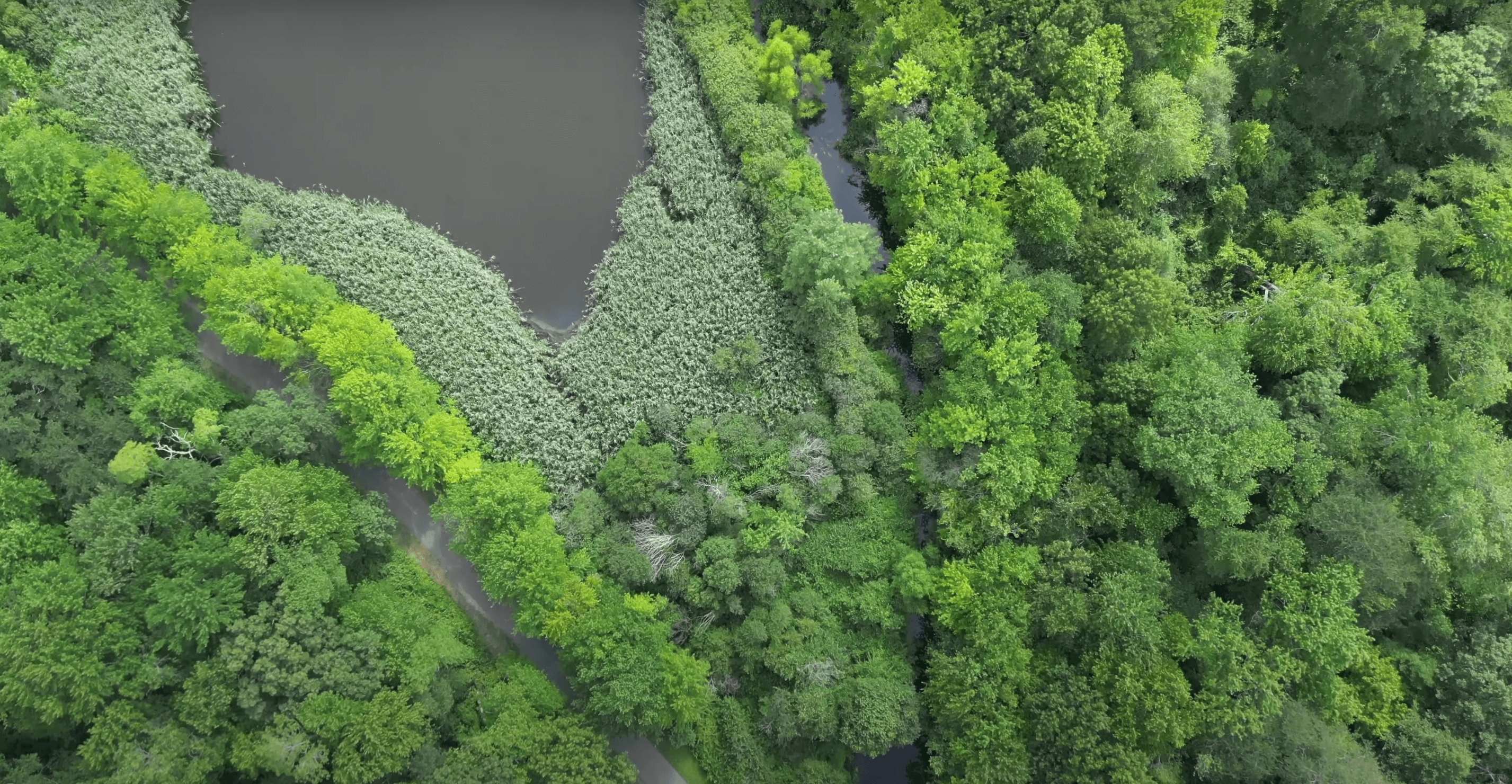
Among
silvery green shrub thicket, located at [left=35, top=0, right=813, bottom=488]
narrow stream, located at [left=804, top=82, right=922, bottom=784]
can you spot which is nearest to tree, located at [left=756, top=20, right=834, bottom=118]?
narrow stream, located at [left=804, top=82, right=922, bottom=784]

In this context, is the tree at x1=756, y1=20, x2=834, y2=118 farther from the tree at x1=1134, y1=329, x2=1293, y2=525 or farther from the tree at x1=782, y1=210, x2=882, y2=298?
the tree at x1=1134, y1=329, x2=1293, y2=525

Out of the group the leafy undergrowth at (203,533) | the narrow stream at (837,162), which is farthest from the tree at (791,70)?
the leafy undergrowth at (203,533)

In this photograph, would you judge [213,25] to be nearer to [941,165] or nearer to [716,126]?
[716,126]

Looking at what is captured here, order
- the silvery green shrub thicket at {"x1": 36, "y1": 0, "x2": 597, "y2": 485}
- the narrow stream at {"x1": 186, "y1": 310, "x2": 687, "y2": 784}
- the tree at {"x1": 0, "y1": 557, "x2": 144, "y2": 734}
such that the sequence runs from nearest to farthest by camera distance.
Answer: the tree at {"x1": 0, "y1": 557, "x2": 144, "y2": 734}, the silvery green shrub thicket at {"x1": 36, "y1": 0, "x2": 597, "y2": 485}, the narrow stream at {"x1": 186, "y1": 310, "x2": 687, "y2": 784}

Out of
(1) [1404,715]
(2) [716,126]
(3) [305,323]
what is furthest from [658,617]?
(1) [1404,715]

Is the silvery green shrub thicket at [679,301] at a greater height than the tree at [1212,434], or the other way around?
the silvery green shrub thicket at [679,301]

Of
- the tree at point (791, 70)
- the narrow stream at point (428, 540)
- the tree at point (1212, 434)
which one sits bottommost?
the tree at point (1212, 434)

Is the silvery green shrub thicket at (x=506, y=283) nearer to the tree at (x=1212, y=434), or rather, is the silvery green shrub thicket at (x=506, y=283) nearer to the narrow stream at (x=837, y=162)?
the narrow stream at (x=837, y=162)
